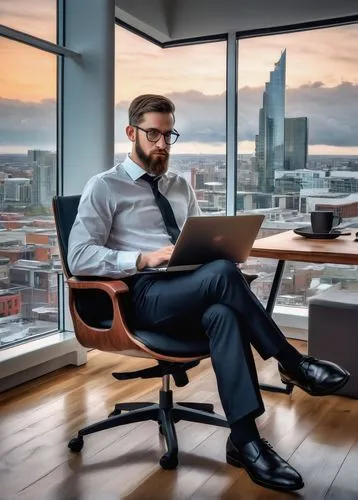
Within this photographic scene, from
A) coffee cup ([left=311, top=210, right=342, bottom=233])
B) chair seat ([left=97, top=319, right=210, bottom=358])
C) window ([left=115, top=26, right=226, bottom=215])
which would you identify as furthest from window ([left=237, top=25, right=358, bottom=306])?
chair seat ([left=97, top=319, right=210, bottom=358])

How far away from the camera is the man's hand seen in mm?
2115

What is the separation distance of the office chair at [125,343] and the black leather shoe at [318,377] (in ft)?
1.05

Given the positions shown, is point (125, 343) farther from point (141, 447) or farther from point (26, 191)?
point (26, 191)

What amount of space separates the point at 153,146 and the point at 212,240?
487mm

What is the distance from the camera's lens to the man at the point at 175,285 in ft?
6.03

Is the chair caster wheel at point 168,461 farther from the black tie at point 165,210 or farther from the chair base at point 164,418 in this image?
the black tie at point 165,210

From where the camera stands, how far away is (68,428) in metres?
2.38

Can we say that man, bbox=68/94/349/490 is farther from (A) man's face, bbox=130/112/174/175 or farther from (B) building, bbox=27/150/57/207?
(B) building, bbox=27/150/57/207

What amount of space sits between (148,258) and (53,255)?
1.23 meters

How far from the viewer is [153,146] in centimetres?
229

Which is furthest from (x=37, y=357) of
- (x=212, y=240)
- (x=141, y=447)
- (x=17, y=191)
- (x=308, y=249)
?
(x=308, y=249)

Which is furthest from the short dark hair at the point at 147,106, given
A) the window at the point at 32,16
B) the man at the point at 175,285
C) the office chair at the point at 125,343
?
the window at the point at 32,16

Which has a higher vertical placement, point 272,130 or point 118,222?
point 272,130

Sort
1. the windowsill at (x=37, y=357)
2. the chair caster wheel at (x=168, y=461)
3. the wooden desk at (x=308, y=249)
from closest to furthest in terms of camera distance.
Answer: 1. the chair caster wheel at (x=168, y=461)
2. the wooden desk at (x=308, y=249)
3. the windowsill at (x=37, y=357)
